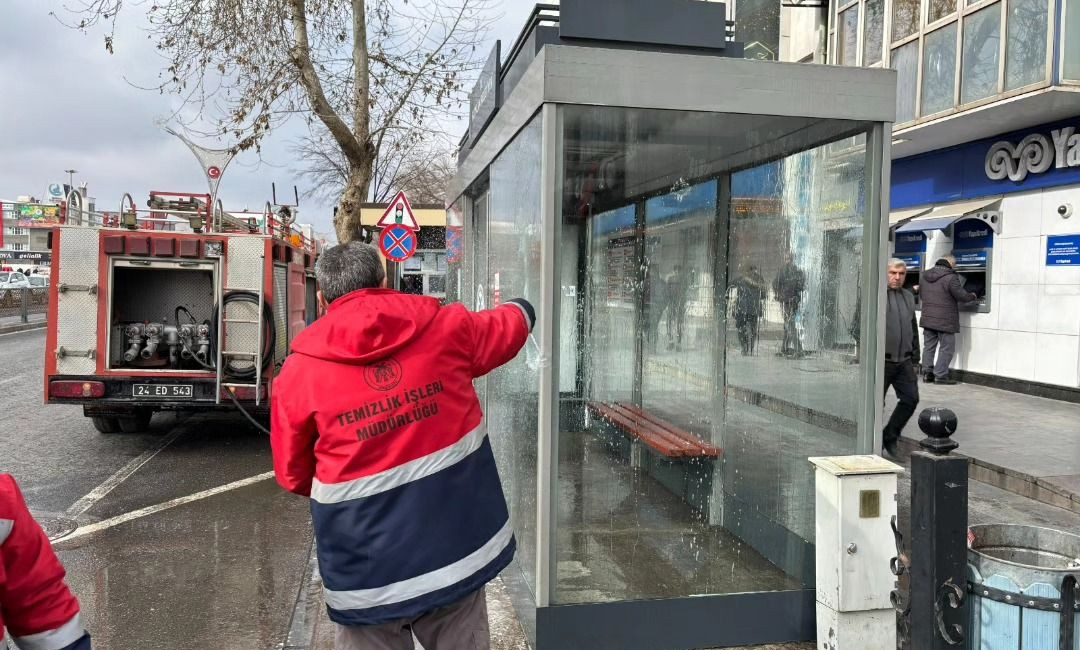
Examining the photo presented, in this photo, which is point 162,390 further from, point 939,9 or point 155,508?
point 939,9

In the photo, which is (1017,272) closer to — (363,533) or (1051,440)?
(1051,440)

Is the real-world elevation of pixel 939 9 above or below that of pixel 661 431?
above

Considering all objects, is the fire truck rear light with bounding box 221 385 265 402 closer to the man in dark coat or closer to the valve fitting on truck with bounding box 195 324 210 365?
the valve fitting on truck with bounding box 195 324 210 365

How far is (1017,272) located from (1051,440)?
4.05 meters

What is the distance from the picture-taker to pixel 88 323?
25.7 feet

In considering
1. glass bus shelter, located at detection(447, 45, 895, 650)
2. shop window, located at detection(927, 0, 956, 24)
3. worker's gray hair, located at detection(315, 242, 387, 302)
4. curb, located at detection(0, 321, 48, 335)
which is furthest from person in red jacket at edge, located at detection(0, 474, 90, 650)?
curb, located at detection(0, 321, 48, 335)

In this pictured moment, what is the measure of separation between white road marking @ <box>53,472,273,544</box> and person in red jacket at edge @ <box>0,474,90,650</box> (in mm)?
4409

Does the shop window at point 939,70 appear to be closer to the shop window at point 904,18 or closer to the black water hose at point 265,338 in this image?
the shop window at point 904,18

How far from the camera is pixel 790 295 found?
4184 mm

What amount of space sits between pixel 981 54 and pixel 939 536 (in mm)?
9751

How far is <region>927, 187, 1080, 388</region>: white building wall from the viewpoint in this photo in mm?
10195

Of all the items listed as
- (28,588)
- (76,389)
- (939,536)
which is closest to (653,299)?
(939,536)

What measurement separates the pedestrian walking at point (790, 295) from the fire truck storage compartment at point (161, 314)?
19.1 ft

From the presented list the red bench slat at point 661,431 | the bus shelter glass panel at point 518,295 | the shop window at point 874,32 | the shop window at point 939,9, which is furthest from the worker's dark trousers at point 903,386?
the shop window at point 874,32
